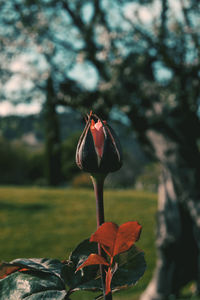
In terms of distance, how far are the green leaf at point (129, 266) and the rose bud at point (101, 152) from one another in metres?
0.13

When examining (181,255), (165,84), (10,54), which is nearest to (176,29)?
(165,84)

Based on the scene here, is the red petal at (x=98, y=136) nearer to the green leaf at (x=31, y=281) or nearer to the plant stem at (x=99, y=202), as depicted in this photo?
the plant stem at (x=99, y=202)

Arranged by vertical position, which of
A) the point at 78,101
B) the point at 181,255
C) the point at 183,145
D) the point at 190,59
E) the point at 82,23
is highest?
the point at 82,23

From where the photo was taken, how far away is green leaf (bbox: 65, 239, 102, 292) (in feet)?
1.56

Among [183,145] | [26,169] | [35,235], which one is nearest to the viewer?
[183,145]

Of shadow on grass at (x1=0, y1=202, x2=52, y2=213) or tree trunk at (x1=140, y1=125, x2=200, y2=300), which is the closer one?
tree trunk at (x1=140, y1=125, x2=200, y2=300)

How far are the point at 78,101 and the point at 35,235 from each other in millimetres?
6907

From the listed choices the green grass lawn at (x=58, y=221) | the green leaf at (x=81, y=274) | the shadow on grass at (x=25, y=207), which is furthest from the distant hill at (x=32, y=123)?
the shadow on grass at (x=25, y=207)

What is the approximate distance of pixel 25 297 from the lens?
44 cm

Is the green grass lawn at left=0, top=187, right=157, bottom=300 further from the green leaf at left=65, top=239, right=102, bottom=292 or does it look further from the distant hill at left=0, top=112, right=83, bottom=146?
the green leaf at left=65, top=239, right=102, bottom=292

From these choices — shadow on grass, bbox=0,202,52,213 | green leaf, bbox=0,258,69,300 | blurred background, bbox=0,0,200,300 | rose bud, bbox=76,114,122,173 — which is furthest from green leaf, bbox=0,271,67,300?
shadow on grass, bbox=0,202,52,213

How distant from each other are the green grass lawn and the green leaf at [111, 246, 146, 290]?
6.26m

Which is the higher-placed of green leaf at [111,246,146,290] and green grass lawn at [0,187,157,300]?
green leaf at [111,246,146,290]

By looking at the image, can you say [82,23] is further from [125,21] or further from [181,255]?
[181,255]
